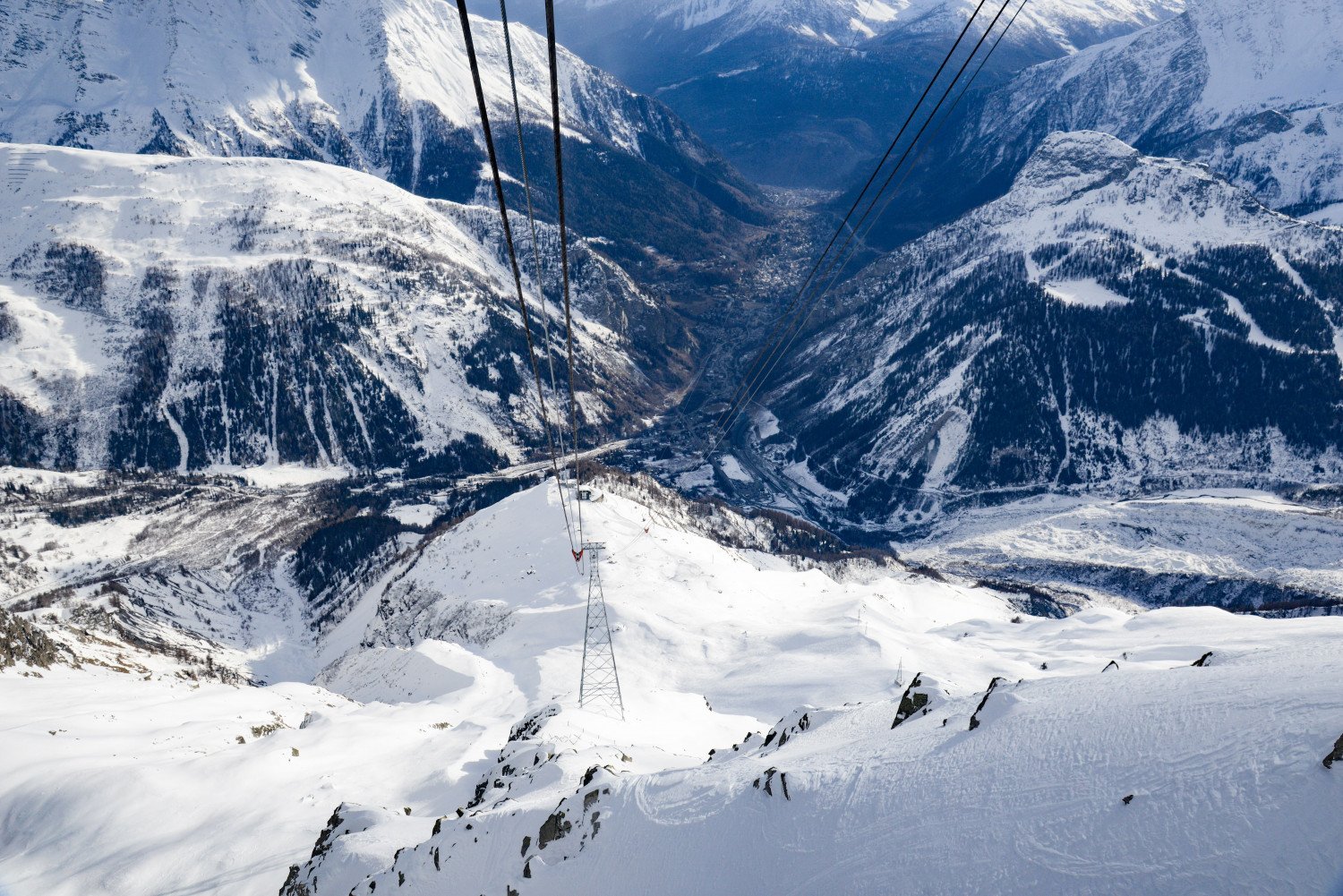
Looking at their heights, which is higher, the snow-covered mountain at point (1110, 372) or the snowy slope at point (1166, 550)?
the snow-covered mountain at point (1110, 372)

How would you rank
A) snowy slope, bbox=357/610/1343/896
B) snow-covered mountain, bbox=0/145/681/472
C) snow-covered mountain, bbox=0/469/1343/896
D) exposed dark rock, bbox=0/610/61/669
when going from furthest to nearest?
1. snow-covered mountain, bbox=0/145/681/472
2. exposed dark rock, bbox=0/610/61/669
3. snow-covered mountain, bbox=0/469/1343/896
4. snowy slope, bbox=357/610/1343/896

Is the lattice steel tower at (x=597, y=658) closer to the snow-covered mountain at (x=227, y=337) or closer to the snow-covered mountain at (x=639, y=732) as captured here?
the snow-covered mountain at (x=639, y=732)

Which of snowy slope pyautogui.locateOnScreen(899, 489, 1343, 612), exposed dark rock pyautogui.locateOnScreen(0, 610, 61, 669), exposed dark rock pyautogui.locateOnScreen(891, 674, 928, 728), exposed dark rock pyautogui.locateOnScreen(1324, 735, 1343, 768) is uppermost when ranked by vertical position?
exposed dark rock pyautogui.locateOnScreen(1324, 735, 1343, 768)

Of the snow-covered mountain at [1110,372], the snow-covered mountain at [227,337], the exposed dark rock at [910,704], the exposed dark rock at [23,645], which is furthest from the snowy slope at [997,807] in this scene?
the snow-covered mountain at [227,337]

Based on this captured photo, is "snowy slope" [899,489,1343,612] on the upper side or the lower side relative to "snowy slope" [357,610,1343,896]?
lower

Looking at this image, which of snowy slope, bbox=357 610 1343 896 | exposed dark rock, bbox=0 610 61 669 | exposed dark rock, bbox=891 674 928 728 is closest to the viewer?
snowy slope, bbox=357 610 1343 896

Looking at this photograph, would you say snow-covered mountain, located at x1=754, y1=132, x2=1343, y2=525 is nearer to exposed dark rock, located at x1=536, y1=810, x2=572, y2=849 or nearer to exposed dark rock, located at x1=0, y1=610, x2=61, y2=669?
exposed dark rock, located at x1=0, y1=610, x2=61, y2=669

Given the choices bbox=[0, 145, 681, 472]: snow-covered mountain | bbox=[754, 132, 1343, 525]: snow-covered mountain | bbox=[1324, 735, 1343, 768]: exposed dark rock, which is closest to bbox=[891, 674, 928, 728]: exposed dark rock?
bbox=[1324, 735, 1343, 768]: exposed dark rock

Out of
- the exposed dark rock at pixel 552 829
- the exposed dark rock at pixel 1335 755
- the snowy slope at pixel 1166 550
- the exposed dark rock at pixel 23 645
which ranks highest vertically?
the exposed dark rock at pixel 1335 755
